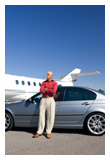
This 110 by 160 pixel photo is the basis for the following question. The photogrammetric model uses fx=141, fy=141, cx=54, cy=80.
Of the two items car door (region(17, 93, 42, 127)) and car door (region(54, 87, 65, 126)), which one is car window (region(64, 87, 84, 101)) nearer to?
car door (region(54, 87, 65, 126))

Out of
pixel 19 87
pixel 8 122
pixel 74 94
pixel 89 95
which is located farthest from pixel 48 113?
pixel 19 87

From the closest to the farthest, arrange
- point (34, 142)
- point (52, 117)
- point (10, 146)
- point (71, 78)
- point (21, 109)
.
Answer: point (10, 146) < point (34, 142) < point (52, 117) < point (21, 109) < point (71, 78)

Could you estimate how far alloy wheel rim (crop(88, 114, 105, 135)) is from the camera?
4.27 m

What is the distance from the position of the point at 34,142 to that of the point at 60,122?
1.07m

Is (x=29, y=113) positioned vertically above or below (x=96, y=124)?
above

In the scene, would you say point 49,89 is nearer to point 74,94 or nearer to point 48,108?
point 48,108

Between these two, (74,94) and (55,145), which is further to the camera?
(74,94)

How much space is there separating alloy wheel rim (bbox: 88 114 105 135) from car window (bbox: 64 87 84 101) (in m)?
0.72

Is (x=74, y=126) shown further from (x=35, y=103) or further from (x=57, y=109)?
(x=35, y=103)

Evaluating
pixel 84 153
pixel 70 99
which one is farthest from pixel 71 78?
pixel 84 153

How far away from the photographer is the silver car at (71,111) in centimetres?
431

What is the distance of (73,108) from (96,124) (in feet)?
2.72

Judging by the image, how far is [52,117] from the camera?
13.7ft

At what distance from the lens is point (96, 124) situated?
14.1 ft
